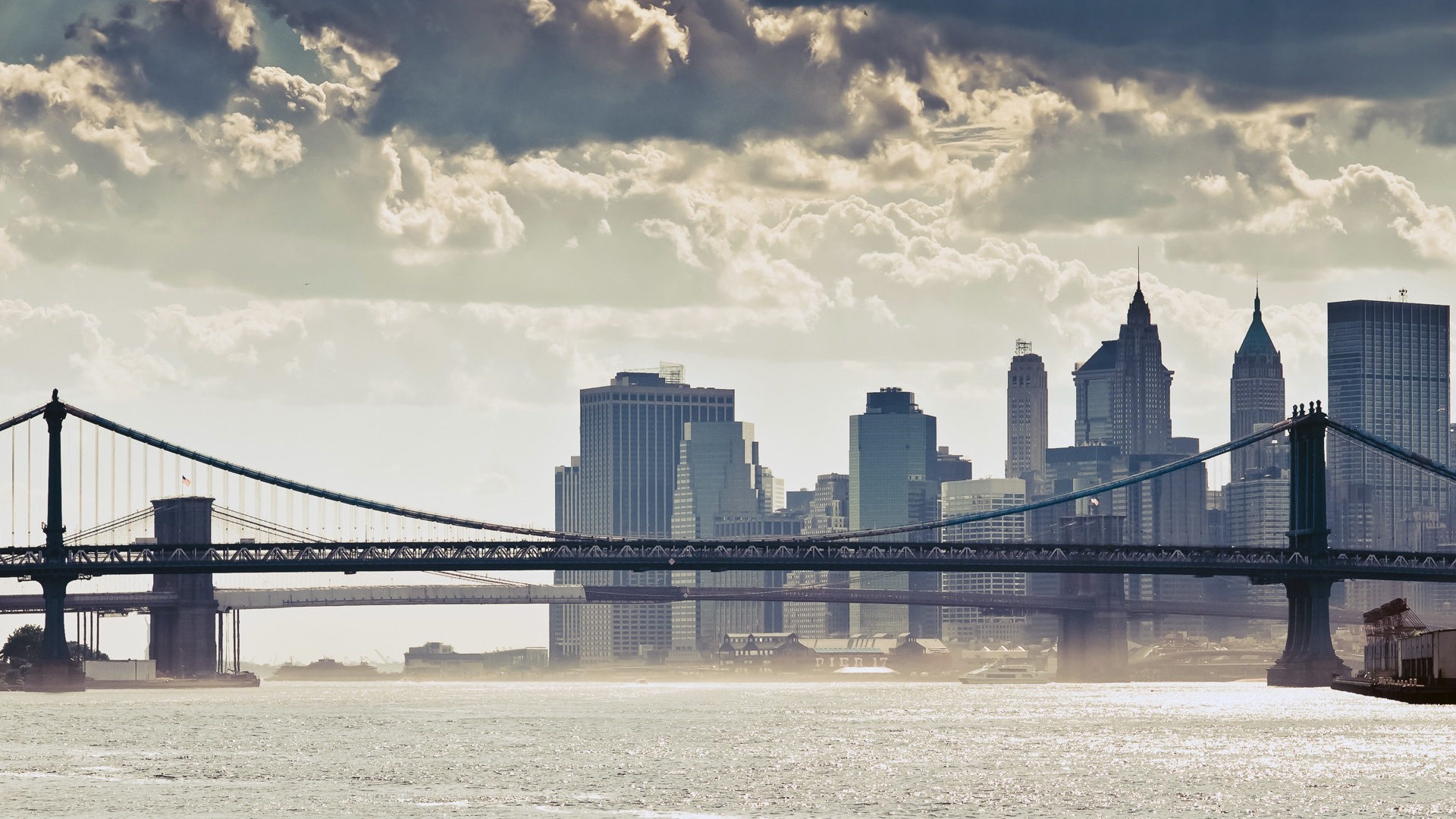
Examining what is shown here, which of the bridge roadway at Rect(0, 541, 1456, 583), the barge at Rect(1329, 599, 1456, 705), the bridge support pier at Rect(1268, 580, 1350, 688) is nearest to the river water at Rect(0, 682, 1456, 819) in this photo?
the barge at Rect(1329, 599, 1456, 705)

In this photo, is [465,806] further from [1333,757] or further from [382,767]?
[1333,757]

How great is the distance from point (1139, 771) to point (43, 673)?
95.6 meters

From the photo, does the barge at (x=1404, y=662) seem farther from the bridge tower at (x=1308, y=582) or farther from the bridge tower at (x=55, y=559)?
the bridge tower at (x=55, y=559)

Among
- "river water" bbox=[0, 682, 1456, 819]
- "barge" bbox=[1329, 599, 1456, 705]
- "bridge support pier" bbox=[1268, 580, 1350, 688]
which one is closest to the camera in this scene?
"river water" bbox=[0, 682, 1456, 819]

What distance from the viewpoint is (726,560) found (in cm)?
14375

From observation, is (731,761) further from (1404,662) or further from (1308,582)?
(1308,582)

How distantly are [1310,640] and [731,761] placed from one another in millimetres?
78187

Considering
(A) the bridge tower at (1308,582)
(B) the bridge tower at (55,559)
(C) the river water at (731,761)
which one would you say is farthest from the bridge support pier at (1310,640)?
(B) the bridge tower at (55,559)

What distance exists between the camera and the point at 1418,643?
127 meters

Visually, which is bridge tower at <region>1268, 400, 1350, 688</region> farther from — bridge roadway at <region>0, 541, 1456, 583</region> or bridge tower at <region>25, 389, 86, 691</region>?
bridge tower at <region>25, 389, 86, 691</region>

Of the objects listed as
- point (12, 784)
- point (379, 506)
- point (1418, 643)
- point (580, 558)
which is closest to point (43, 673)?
point (379, 506)

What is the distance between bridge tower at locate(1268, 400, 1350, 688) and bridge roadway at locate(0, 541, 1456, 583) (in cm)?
85

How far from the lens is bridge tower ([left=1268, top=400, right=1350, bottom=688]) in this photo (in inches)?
5851

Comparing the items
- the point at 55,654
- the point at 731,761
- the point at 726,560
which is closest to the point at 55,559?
the point at 55,654
